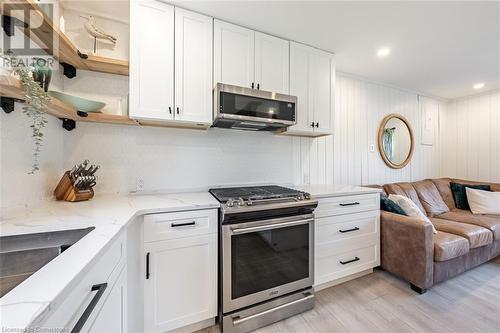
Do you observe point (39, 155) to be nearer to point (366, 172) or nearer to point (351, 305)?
point (351, 305)

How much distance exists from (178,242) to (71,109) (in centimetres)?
113

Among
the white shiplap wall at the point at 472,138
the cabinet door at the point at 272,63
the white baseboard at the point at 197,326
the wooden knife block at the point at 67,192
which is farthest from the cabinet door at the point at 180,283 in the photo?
the white shiplap wall at the point at 472,138

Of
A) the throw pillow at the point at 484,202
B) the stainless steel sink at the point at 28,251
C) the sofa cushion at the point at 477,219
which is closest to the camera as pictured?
the stainless steel sink at the point at 28,251

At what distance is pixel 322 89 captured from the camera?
88.6 inches

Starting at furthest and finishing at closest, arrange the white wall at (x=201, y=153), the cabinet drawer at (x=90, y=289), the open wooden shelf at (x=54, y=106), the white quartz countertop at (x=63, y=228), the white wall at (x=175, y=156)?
1. the white wall at (x=175, y=156)
2. the white wall at (x=201, y=153)
3. the open wooden shelf at (x=54, y=106)
4. the cabinet drawer at (x=90, y=289)
5. the white quartz countertop at (x=63, y=228)

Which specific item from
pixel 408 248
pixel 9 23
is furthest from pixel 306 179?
pixel 9 23

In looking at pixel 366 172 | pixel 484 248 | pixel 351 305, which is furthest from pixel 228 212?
pixel 484 248

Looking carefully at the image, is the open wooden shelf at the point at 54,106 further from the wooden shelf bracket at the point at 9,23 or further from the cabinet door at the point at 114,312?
the cabinet door at the point at 114,312

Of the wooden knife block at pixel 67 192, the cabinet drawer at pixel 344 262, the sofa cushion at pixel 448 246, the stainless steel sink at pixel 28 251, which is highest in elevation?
the wooden knife block at pixel 67 192

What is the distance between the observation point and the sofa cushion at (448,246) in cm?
190

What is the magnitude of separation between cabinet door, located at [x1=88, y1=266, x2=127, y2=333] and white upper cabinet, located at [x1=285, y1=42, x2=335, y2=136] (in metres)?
1.84

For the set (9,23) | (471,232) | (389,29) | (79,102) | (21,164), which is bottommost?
(471,232)

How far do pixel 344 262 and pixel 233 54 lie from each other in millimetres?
2264

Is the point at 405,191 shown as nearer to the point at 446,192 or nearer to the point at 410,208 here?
the point at 410,208
